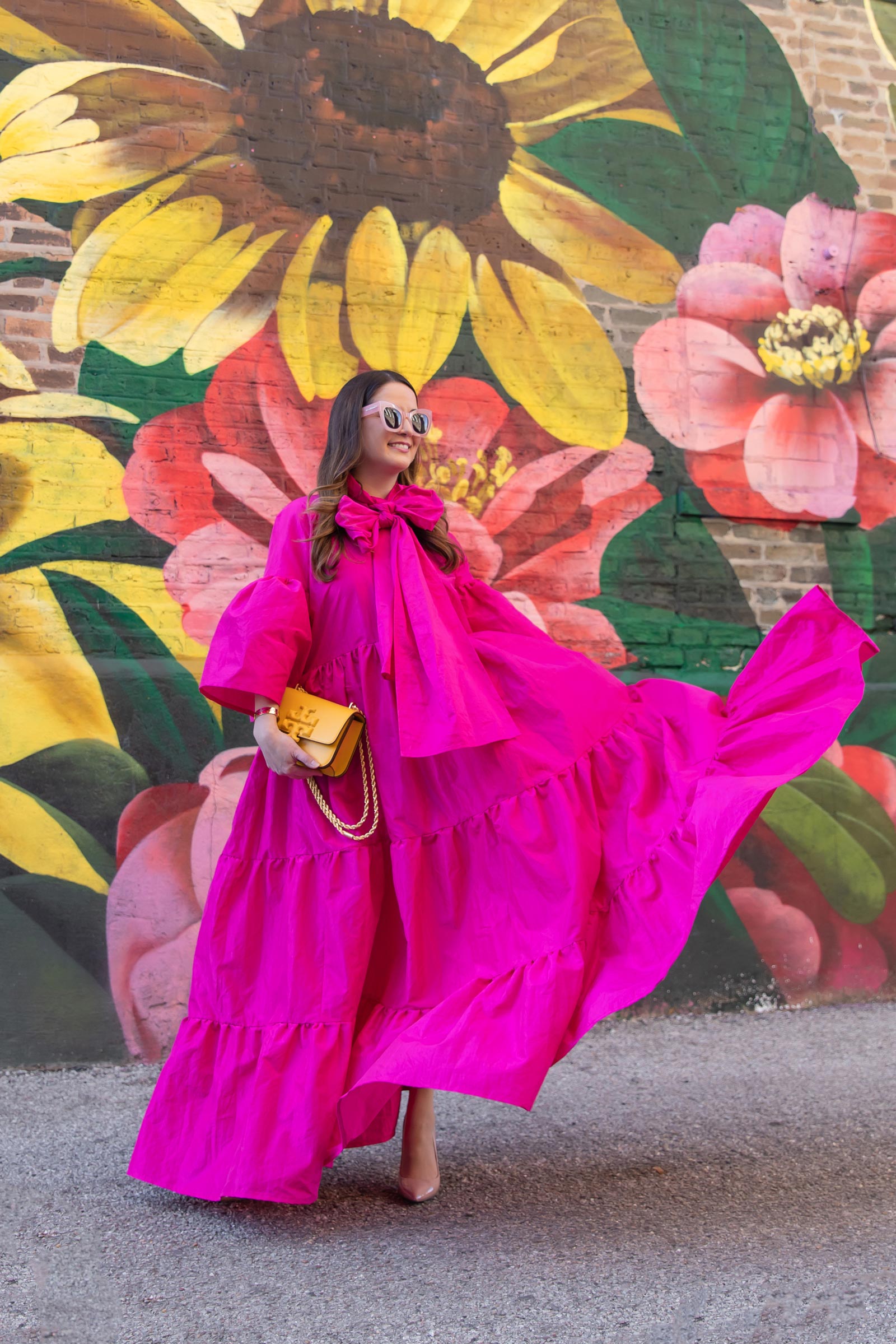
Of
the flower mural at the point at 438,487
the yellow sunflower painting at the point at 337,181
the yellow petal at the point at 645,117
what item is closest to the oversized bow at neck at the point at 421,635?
the flower mural at the point at 438,487

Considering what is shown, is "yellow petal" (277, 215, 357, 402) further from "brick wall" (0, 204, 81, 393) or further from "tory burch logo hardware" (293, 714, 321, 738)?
"tory burch logo hardware" (293, 714, 321, 738)

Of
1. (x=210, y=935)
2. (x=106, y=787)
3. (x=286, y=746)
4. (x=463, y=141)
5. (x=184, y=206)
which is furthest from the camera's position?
(x=463, y=141)

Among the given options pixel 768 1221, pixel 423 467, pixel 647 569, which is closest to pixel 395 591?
pixel 768 1221

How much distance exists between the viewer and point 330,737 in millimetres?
2584

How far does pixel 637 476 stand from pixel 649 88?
62.0 inches

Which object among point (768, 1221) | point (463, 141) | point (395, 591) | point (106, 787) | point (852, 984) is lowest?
point (852, 984)

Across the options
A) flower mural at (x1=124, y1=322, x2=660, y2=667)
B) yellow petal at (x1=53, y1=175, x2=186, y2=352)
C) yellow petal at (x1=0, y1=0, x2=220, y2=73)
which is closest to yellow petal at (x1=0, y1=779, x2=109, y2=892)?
flower mural at (x1=124, y1=322, x2=660, y2=667)

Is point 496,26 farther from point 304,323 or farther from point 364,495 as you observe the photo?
point 364,495

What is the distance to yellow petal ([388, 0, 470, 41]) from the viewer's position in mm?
4551

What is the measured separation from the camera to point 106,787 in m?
4.02

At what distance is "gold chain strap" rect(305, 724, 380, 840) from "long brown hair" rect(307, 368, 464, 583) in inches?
15.4

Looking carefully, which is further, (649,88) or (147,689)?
(649,88)

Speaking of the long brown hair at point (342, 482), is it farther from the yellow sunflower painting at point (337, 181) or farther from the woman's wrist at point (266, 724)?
the yellow sunflower painting at point (337, 181)

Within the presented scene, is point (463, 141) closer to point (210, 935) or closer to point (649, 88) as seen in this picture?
point (649, 88)
